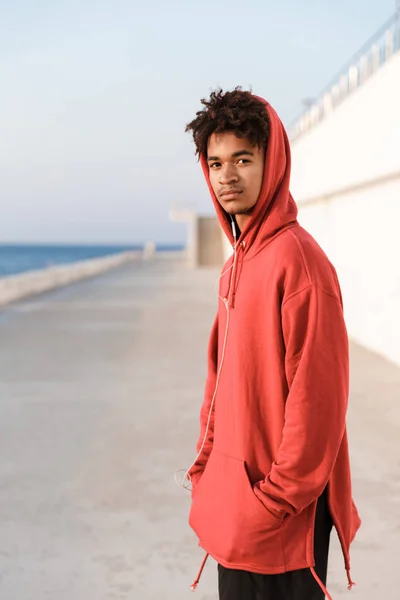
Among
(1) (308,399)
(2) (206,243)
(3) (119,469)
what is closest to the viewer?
(1) (308,399)

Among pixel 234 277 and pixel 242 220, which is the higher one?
pixel 242 220

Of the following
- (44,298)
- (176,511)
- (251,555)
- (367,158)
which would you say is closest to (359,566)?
(176,511)

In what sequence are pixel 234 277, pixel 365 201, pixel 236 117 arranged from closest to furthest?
pixel 236 117
pixel 234 277
pixel 365 201

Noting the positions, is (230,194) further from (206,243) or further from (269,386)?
(206,243)

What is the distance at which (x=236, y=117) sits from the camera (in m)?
1.93

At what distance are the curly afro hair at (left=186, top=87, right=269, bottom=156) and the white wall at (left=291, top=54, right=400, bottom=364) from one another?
7.42m

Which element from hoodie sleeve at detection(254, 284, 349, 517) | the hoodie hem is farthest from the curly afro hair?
the hoodie hem

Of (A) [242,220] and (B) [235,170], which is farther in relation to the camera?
(A) [242,220]

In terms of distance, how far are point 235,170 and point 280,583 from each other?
121cm

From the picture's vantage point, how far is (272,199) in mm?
2018

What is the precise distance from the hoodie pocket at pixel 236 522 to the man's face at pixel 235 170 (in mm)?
770

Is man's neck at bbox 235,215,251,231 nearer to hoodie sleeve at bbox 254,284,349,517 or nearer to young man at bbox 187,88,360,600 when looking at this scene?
young man at bbox 187,88,360,600

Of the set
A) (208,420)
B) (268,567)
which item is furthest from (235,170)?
(268,567)

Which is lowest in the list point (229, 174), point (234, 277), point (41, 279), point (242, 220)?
point (41, 279)
